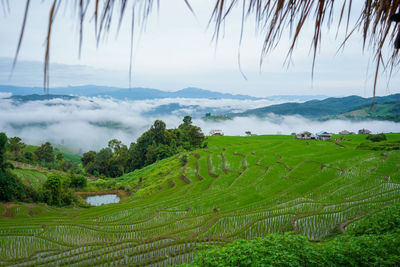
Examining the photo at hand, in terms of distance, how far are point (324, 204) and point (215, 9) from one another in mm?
12281

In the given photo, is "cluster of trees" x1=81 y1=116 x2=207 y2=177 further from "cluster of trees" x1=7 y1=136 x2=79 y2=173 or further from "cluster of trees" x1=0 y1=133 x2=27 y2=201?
"cluster of trees" x1=0 y1=133 x2=27 y2=201

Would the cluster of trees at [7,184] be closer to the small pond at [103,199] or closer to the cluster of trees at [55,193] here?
the cluster of trees at [55,193]

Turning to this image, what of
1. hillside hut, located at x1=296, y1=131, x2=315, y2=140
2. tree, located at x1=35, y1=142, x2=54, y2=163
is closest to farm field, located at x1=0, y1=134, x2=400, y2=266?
hillside hut, located at x1=296, y1=131, x2=315, y2=140

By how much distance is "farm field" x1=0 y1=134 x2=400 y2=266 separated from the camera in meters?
8.21

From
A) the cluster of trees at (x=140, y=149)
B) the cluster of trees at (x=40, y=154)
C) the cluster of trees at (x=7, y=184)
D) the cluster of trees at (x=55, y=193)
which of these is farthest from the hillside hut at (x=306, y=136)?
the cluster of trees at (x=40, y=154)

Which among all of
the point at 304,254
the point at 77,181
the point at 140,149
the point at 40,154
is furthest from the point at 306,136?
the point at 40,154

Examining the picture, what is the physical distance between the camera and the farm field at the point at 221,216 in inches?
323

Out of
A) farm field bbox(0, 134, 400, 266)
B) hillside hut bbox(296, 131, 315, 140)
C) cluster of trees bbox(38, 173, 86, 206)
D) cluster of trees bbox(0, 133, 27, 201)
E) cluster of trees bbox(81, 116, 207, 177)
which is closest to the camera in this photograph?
farm field bbox(0, 134, 400, 266)

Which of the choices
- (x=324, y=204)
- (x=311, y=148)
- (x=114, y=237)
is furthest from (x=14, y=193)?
(x=311, y=148)

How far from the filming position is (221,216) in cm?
1112

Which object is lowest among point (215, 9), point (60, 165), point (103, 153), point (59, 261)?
point (60, 165)

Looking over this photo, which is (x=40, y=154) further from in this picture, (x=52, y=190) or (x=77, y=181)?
(x=52, y=190)

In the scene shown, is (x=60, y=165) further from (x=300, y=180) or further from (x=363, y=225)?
(x=363, y=225)

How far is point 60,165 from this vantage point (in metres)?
52.5
